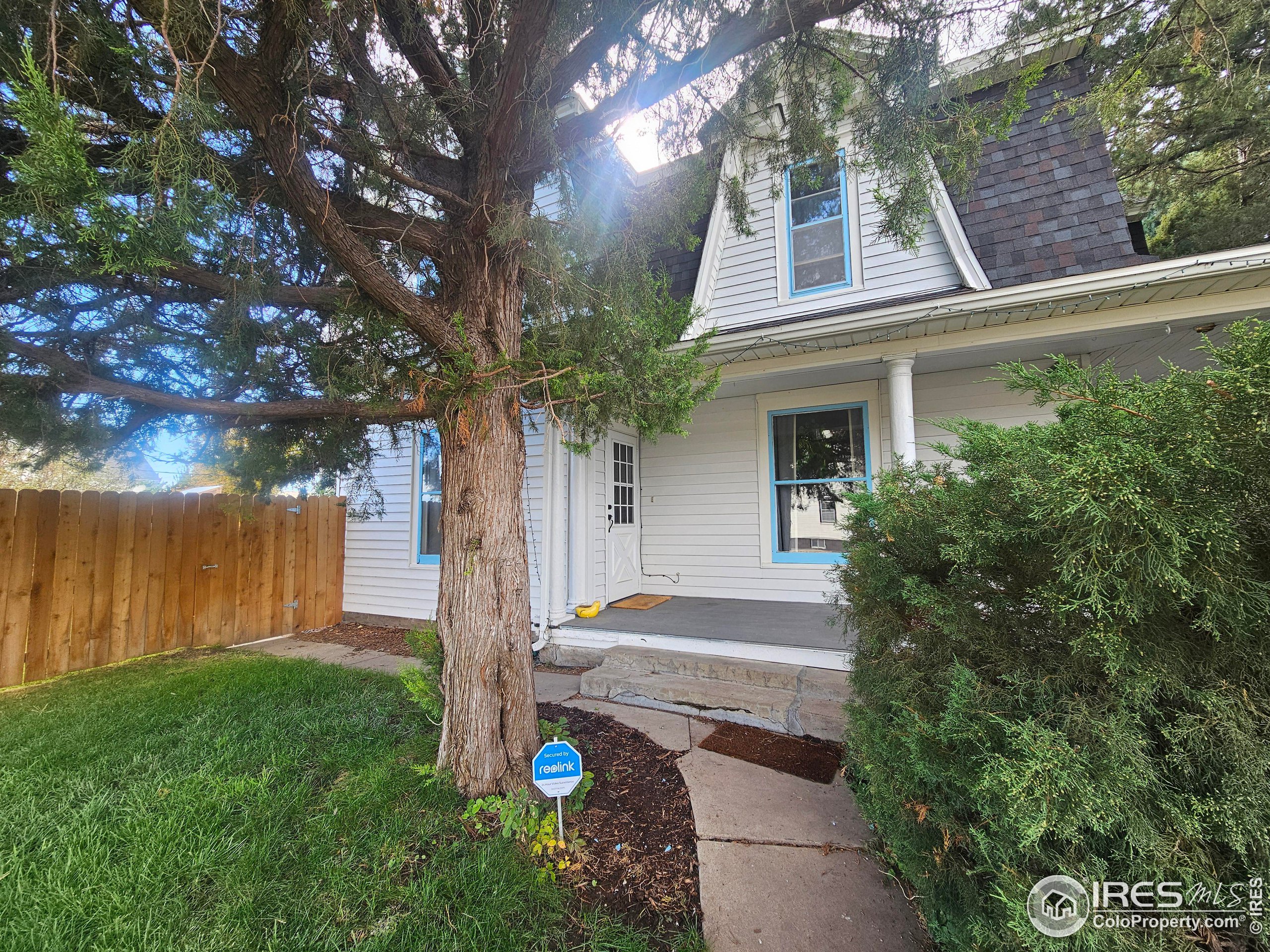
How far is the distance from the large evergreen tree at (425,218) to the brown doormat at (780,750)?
128 cm

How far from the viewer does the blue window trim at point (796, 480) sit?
552 cm

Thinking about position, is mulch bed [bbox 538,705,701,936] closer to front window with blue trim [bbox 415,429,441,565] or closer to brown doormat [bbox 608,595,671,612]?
brown doormat [bbox 608,595,671,612]

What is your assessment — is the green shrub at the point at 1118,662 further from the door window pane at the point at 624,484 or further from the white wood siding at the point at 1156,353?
the door window pane at the point at 624,484

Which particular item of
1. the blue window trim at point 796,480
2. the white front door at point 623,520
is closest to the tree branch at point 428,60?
the white front door at point 623,520

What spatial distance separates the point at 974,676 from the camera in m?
1.32

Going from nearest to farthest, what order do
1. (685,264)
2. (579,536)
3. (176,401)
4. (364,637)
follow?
(176,401) < (579,536) < (685,264) < (364,637)

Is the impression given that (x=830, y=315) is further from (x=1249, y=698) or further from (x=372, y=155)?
(x=1249, y=698)

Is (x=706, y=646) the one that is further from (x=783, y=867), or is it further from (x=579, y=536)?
(x=783, y=867)

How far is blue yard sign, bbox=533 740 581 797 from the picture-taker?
1884 mm

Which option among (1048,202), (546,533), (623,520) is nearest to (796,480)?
(623,520)

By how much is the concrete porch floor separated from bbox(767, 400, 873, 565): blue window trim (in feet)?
1.69

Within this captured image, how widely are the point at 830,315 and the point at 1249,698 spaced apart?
3.88 m

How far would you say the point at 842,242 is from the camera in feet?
17.2

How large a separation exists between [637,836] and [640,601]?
379 centimetres
